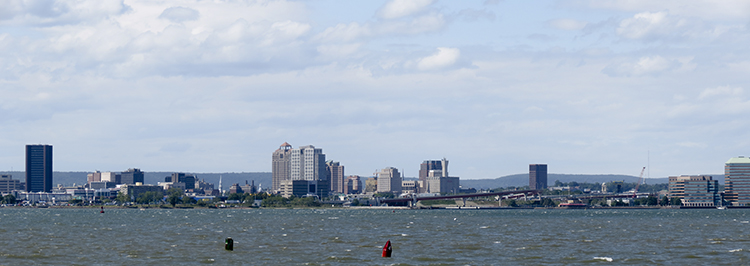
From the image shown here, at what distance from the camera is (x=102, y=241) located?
117 m

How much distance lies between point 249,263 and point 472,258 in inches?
871

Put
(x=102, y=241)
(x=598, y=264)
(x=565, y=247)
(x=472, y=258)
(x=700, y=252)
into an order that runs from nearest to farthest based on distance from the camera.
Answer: (x=598, y=264)
(x=472, y=258)
(x=700, y=252)
(x=565, y=247)
(x=102, y=241)

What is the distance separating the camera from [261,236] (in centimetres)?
13000

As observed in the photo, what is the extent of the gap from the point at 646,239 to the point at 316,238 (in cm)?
4542

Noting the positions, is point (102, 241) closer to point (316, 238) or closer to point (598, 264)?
point (316, 238)

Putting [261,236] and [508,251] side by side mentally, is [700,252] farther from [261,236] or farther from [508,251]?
[261,236]

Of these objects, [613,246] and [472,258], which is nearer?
[472,258]

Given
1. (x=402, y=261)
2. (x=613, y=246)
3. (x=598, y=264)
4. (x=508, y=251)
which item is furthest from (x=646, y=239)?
(x=402, y=261)

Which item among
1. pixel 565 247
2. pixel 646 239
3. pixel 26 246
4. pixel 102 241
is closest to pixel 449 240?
pixel 565 247

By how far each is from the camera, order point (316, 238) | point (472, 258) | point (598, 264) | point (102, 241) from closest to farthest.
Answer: point (598, 264)
point (472, 258)
point (102, 241)
point (316, 238)

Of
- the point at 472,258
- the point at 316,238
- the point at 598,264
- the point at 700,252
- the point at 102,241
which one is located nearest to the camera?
the point at 598,264

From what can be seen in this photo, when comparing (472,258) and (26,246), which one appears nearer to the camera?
(472,258)

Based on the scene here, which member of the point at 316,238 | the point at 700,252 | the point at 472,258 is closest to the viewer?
the point at 472,258

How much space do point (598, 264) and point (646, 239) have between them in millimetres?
42279
